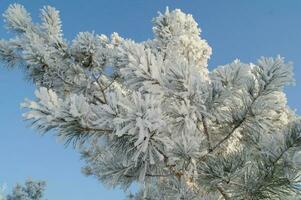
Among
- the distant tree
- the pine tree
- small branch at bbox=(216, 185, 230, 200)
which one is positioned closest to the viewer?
the pine tree

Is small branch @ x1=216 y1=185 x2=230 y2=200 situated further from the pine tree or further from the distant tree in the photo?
the distant tree

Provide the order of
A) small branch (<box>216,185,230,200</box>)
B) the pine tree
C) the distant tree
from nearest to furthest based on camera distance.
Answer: the pine tree → small branch (<box>216,185,230,200</box>) → the distant tree

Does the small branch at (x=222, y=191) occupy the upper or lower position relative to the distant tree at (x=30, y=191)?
lower

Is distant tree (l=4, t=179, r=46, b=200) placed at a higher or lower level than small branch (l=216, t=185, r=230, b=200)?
higher

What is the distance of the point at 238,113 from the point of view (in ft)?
18.0

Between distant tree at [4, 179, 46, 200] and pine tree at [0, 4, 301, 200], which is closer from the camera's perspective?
pine tree at [0, 4, 301, 200]

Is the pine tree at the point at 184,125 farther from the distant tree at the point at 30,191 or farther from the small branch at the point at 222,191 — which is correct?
the distant tree at the point at 30,191

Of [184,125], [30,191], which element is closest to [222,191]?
[184,125]

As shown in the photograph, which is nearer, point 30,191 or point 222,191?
point 222,191

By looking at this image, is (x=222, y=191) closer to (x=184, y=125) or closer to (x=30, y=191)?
(x=184, y=125)

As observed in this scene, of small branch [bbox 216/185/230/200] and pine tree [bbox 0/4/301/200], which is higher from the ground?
pine tree [bbox 0/4/301/200]

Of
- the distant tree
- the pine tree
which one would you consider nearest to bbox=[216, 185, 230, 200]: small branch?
the pine tree

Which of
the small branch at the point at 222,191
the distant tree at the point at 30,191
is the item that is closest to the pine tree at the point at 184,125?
the small branch at the point at 222,191

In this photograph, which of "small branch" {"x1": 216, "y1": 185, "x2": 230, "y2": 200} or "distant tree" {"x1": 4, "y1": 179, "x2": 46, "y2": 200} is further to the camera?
"distant tree" {"x1": 4, "y1": 179, "x2": 46, "y2": 200}
